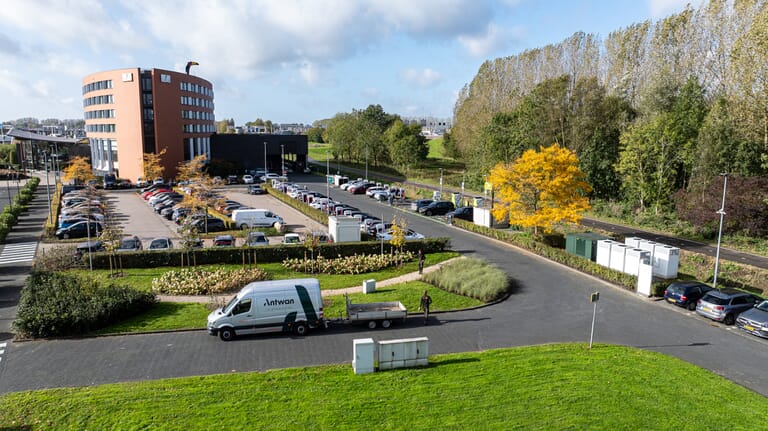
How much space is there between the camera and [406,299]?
73.8 feet

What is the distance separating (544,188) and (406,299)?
48.4 feet

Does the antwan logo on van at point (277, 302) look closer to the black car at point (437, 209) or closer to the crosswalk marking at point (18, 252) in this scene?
the crosswalk marking at point (18, 252)

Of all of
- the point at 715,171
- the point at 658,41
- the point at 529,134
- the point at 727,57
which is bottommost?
the point at 715,171

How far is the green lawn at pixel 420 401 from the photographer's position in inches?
492

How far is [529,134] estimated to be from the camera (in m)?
55.3

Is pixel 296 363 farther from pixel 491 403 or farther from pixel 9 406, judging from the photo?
pixel 9 406

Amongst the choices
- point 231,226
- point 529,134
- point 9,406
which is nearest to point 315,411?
point 9,406

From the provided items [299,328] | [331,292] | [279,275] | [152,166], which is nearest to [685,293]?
[331,292]

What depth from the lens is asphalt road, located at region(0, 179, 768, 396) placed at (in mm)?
15484

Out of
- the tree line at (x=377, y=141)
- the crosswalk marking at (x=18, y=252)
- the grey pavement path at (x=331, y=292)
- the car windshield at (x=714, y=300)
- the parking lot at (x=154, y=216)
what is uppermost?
the tree line at (x=377, y=141)

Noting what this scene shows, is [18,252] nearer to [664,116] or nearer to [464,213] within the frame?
[464,213]

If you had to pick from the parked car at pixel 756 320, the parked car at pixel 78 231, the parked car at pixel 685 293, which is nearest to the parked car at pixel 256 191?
the parked car at pixel 78 231

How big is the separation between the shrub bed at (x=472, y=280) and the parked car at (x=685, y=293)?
7.32 metres

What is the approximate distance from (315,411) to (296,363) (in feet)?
11.1
